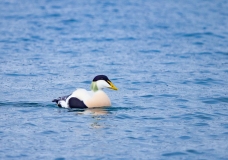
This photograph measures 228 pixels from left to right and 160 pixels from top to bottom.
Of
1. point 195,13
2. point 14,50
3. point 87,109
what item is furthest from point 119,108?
point 195,13

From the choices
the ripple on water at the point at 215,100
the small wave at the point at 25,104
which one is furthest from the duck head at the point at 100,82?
the ripple on water at the point at 215,100

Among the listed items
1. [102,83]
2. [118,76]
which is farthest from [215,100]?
[118,76]

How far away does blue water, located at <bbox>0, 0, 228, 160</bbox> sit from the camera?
44.6 ft

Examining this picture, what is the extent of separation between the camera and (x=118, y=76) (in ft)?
65.7

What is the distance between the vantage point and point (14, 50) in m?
23.7

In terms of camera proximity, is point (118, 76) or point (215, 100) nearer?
point (215, 100)

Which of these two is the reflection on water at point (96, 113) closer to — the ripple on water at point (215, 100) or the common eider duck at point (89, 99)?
the common eider duck at point (89, 99)

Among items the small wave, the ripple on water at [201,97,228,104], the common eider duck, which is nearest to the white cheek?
the common eider duck

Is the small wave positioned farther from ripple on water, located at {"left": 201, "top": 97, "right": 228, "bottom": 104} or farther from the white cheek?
ripple on water, located at {"left": 201, "top": 97, "right": 228, "bottom": 104}

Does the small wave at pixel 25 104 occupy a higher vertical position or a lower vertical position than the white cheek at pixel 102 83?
lower

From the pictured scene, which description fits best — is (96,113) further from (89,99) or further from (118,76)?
(118,76)

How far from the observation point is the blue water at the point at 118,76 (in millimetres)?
13594

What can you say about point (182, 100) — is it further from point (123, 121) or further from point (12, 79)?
point (12, 79)

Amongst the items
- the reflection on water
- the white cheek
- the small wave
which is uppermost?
the white cheek
